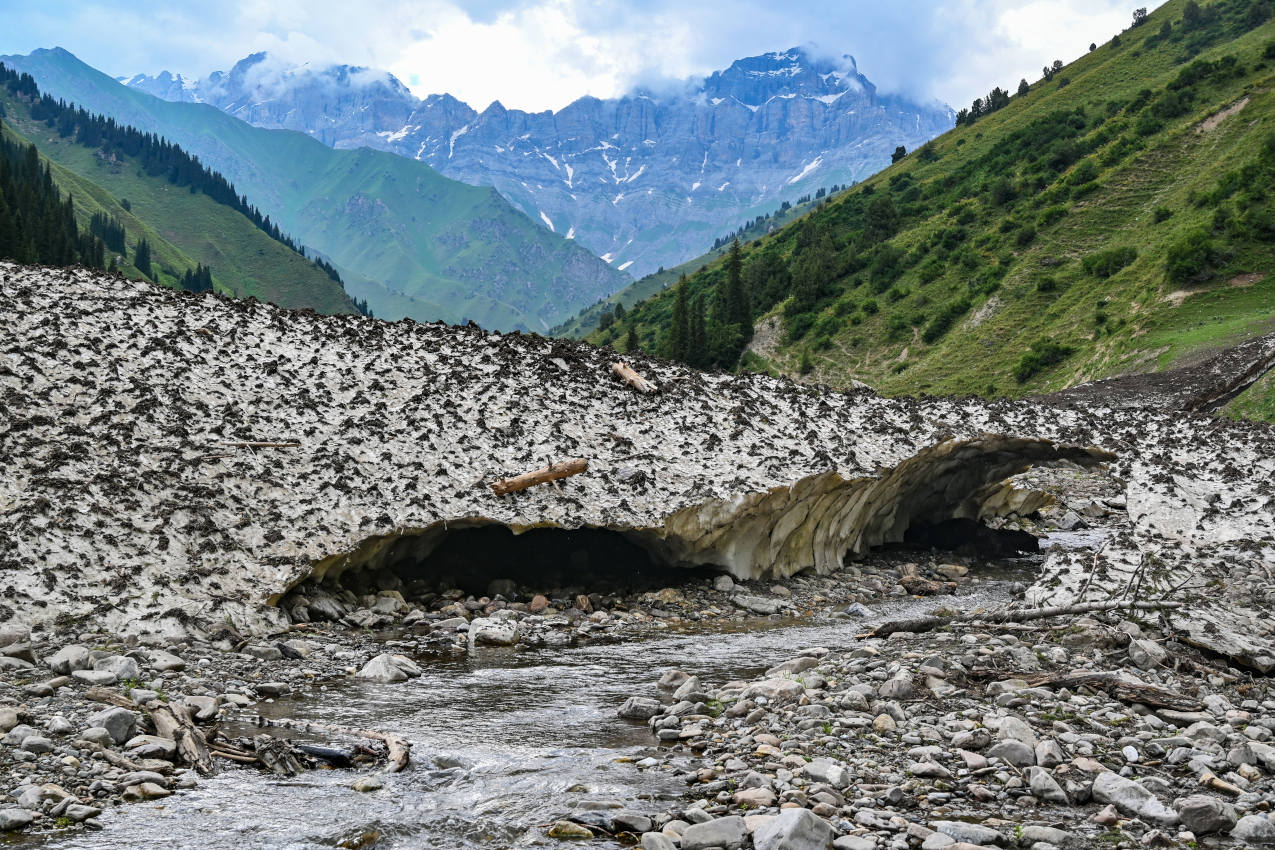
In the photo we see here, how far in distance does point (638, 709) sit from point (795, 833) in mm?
5144

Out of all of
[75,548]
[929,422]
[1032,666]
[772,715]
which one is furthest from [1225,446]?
[75,548]

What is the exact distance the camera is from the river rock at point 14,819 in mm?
8258

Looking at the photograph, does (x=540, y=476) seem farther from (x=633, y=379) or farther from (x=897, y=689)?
(x=897, y=689)

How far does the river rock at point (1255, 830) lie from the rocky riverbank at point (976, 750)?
0.02 meters

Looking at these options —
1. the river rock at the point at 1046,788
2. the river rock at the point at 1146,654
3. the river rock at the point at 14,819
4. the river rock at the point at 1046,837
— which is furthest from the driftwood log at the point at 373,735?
the river rock at the point at 1146,654

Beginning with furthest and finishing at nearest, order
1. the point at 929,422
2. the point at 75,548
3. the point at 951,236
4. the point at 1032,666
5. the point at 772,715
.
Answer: the point at 951,236 < the point at 929,422 < the point at 75,548 < the point at 1032,666 < the point at 772,715

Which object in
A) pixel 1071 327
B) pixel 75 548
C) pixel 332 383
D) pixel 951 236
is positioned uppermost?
pixel 951 236

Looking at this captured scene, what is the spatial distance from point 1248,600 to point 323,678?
15.6 metres

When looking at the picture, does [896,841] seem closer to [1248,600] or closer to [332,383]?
[1248,600]

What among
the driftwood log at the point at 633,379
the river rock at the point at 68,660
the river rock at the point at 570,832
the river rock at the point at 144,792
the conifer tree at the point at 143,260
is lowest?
the river rock at the point at 570,832

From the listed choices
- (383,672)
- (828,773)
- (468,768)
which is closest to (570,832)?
(468,768)

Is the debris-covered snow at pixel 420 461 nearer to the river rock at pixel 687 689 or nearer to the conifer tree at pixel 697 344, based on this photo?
the river rock at pixel 687 689

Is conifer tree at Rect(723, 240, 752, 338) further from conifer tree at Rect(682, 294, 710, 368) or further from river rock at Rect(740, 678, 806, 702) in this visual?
river rock at Rect(740, 678, 806, 702)

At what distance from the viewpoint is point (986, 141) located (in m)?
133
